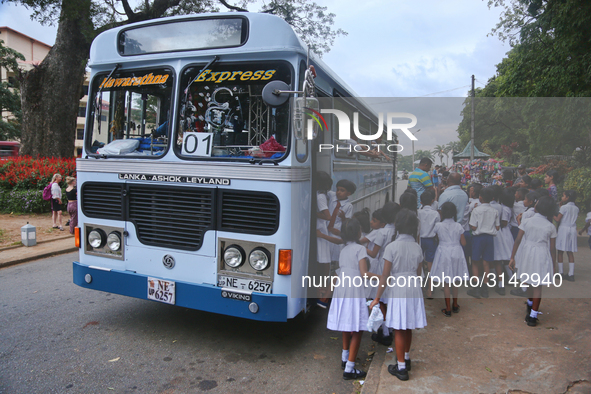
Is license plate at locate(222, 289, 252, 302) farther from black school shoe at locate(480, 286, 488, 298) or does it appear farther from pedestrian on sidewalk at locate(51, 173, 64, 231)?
pedestrian on sidewalk at locate(51, 173, 64, 231)

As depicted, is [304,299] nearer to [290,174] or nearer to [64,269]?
[290,174]

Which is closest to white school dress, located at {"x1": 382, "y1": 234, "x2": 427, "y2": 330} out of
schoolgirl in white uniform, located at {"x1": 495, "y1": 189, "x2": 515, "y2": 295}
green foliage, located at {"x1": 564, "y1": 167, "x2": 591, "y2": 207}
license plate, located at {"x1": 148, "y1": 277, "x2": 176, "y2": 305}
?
license plate, located at {"x1": 148, "y1": 277, "x2": 176, "y2": 305}

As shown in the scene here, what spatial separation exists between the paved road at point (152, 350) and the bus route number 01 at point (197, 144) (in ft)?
6.53

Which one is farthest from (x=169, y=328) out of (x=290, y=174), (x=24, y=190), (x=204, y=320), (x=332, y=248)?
(x=24, y=190)

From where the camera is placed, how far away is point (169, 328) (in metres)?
4.68

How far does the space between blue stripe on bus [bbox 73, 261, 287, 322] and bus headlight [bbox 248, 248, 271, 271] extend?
0.25m

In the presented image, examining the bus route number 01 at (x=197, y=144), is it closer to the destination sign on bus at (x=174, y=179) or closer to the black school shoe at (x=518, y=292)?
the destination sign on bus at (x=174, y=179)

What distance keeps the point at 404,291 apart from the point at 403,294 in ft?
0.09

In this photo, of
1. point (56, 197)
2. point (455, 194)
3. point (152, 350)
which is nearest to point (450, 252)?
point (455, 194)

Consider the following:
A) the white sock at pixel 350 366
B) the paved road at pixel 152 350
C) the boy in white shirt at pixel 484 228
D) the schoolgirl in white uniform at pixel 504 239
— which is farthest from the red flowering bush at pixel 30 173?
the schoolgirl in white uniform at pixel 504 239

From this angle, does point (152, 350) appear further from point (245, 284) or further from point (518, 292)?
point (518, 292)

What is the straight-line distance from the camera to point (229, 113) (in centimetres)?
389

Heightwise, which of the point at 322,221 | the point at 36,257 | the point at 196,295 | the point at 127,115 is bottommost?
the point at 36,257

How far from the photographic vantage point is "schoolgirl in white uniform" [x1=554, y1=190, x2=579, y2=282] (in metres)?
5.47
